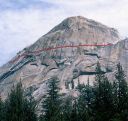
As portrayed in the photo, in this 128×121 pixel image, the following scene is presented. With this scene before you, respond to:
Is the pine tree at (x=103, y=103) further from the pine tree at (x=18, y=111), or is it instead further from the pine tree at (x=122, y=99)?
the pine tree at (x=18, y=111)

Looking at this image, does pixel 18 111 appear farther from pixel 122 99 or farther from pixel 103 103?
pixel 122 99

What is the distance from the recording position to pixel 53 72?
613ft

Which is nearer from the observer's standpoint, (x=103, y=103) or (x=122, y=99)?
(x=103, y=103)

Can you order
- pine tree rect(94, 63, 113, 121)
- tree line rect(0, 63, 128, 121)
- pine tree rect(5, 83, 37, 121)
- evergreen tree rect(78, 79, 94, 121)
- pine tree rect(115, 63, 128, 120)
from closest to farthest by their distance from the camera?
1. evergreen tree rect(78, 79, 94, 121)
2. pine tree rect(115, 63, 128, 120)
3. tree line rect(0, 63, 128, 121)
4. pine tree rect(94, 63, 113, 121)
5. pine tree rect(5, 83, 37, 121)

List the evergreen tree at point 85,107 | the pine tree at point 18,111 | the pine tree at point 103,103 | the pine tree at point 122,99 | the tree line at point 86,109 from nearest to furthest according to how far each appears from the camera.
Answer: the evergreen tree at point 85,107 < the pine tree at point 122,99 < the tree line at point 86,109 < the pine tree at point 103,103 < the pine tree at point 18,111

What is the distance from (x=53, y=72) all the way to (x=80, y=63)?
13.5 m

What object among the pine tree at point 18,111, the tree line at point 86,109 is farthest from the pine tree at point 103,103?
the pine tree at point 18,111

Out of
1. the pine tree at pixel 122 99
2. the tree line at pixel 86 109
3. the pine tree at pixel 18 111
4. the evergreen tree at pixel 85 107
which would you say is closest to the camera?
the evergreen tree at pixel 85 107

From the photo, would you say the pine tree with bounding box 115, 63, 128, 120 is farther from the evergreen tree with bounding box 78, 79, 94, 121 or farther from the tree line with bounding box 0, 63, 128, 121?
the evergreen tree with bounding box 78, 79, 94, 121

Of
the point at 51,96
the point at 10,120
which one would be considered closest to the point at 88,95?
the point at 51,96

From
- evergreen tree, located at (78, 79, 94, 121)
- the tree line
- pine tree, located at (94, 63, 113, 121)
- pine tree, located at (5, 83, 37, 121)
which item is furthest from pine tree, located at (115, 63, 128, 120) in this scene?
pine tree, located at (5, 83, 37, 121)

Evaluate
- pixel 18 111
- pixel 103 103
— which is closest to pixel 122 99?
pixel 103 103

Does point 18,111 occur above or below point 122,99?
below

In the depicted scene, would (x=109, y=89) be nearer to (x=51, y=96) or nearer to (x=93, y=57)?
(x=51, y=96)
